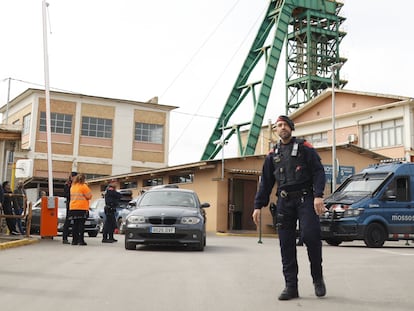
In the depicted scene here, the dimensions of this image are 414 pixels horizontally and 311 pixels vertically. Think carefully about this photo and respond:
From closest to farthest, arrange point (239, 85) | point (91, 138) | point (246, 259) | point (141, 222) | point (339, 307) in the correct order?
point (339, 307) → point (246, 259) → point (141, 222) → point (239, 85) → point (91, 138)

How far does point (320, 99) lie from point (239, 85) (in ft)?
31.2

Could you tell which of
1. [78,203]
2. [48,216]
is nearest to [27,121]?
[48,216]

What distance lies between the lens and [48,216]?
14273 millimetres

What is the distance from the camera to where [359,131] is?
43.8 meters

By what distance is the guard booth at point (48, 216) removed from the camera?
46.1ft

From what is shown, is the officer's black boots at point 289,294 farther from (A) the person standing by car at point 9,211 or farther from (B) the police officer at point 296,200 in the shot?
(A) the person standing by car at point 9,211

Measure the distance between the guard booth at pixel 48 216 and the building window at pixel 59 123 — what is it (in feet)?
107

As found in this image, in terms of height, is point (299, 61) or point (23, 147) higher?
point (299, 61)

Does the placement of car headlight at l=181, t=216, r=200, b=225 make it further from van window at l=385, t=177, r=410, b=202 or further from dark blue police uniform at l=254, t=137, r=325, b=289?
van window at l=385, t=177, r=410, b=202

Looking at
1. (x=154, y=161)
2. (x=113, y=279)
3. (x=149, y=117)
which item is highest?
(x=149, y=117)

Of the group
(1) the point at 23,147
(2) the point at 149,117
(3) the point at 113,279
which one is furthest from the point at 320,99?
(3) the point at 113,279

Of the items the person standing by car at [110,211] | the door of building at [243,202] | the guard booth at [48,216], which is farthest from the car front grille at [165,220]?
the door of building at [243,202]

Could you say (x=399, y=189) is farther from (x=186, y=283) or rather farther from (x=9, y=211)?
(x=9, y=211)

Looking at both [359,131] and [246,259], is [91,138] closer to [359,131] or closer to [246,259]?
[359,131]
